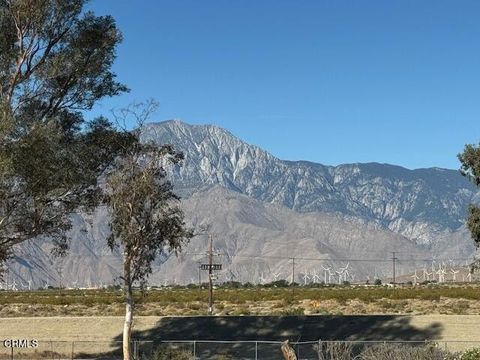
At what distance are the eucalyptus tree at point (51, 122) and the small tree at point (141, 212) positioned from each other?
4.64ft

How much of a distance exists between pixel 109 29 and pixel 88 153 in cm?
652

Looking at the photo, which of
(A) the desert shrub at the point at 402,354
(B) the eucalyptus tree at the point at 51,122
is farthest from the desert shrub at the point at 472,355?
(B) the eucalyptus tree at the point at 51,122

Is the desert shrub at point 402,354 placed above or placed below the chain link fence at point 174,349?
above

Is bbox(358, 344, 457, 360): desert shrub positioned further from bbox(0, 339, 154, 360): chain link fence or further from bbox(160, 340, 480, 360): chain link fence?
bbox(0, 339, 154, 360): chain link fence

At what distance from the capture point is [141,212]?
3772 cm

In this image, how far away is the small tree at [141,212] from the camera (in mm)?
37094

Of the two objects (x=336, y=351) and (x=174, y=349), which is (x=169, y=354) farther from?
(x=336, y=351)

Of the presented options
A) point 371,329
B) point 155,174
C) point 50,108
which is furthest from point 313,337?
point 50,108

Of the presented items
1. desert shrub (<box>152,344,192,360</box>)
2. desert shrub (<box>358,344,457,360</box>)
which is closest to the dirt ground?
desert shrub (<box>152,344,192,360</box>)

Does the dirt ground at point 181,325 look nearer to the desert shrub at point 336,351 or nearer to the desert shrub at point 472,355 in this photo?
the desert shrub at point 336,351

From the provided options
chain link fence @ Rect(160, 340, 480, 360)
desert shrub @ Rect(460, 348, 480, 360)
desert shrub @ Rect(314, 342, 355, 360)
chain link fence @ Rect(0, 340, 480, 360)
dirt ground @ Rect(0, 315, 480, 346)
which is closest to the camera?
desert shrub @ Rect(460, 348, 480, 360)

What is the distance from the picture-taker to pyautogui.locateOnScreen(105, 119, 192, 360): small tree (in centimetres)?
3709

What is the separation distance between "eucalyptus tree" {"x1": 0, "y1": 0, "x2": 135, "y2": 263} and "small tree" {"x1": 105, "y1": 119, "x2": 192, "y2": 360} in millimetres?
1413

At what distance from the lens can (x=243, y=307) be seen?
8731cm
